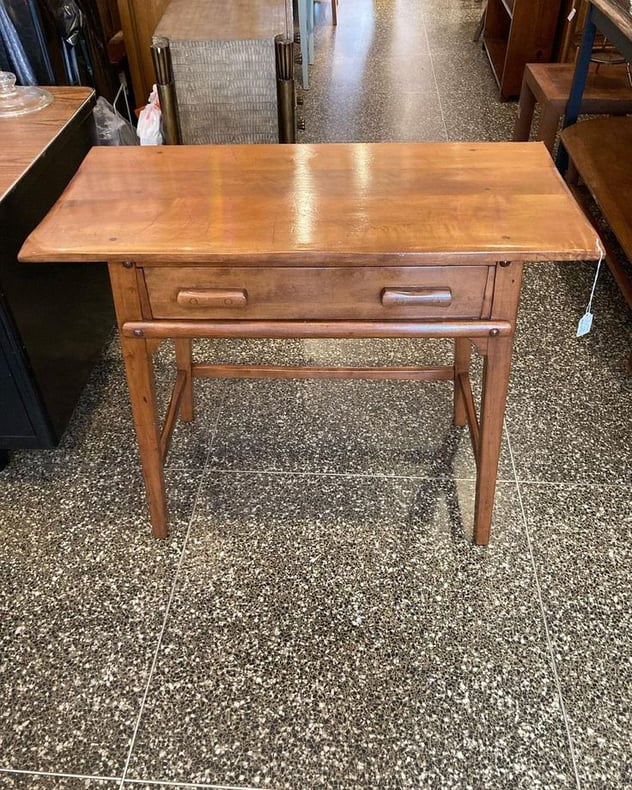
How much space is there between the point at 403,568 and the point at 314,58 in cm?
386

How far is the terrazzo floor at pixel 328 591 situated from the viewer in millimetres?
1251

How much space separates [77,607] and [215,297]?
2.47 ft

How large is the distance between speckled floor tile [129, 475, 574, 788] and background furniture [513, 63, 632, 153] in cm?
170

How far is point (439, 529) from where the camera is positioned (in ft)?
5.37

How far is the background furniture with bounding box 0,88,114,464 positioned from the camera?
5.10 ft

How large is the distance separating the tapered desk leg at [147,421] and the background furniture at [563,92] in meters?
1.94

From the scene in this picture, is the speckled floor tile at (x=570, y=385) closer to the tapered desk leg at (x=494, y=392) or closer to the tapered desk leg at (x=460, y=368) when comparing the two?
the tapered desk leg at (x=460, y=368)

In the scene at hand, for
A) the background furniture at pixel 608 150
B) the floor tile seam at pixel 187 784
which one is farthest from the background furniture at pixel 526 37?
the floor tile seam at pixel 187 784

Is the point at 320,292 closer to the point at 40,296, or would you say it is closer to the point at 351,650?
the point at 351,650

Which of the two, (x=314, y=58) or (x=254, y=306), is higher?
(x=254, y=306)

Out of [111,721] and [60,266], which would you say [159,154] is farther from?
[111,721]

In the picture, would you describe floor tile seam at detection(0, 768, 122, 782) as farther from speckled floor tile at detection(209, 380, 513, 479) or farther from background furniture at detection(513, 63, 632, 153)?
background furniture at detection(513, 63, 632, 153)

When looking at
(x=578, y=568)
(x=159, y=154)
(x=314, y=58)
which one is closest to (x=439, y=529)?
(x=578, y=568)

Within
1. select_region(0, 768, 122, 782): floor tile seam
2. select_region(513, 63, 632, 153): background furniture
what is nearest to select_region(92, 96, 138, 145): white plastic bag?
select_region(513, 63, 632, 153): background furniture
